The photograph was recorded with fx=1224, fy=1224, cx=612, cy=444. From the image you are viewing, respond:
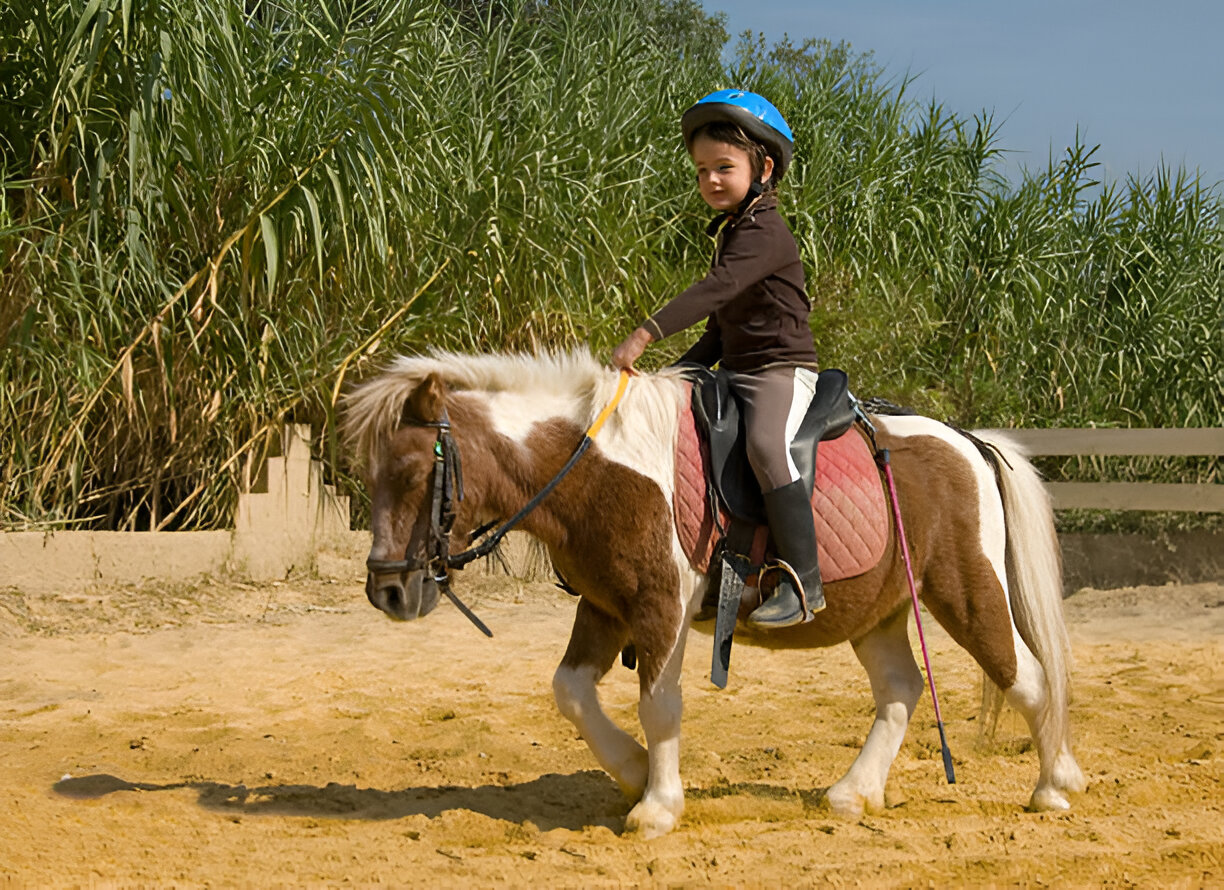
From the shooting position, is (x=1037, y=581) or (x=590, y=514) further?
(x=1037, y=581)

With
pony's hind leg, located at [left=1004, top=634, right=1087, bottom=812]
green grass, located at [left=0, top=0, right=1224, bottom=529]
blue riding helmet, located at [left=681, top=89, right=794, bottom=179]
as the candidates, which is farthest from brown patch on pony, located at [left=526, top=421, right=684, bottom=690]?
green grass, located at [left=0, top=0, right=1224, bottom=529]

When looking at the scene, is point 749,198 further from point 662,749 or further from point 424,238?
point 424,238

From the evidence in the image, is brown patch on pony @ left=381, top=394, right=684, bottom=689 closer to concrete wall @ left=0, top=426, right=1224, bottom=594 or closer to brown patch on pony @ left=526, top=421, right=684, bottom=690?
brown patch on pony @ left=526, top=421, right=684, bottom=690

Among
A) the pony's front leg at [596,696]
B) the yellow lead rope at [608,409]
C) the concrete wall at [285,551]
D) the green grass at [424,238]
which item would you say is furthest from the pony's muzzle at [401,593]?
the green grass at [424,238]

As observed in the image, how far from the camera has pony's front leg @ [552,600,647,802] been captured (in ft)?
13.2

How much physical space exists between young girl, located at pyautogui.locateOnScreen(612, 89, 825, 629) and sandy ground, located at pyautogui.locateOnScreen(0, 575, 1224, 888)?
2.87 feet

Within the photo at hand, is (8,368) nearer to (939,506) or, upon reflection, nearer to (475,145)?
(475,145)

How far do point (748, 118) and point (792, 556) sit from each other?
4.70 ft

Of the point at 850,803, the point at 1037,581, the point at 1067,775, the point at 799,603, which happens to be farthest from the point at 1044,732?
the point at 799,603

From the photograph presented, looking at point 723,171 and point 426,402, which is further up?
point 723,171

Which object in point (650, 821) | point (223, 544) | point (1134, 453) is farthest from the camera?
point (1134, 453)

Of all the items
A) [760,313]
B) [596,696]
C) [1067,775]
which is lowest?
[1067,775]

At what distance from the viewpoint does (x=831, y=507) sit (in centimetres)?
411

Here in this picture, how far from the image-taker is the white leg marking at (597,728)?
13.2ft
